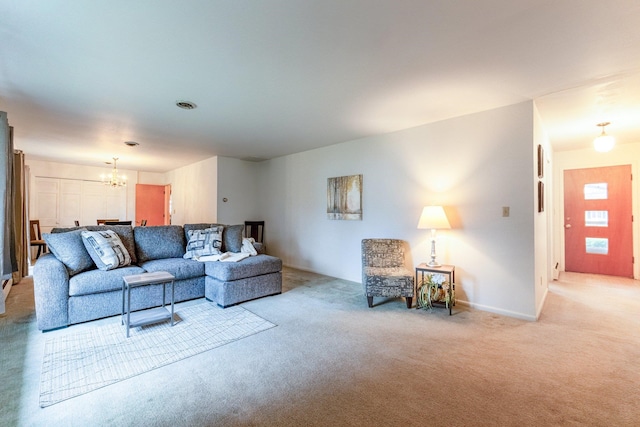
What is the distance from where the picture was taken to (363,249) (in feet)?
13.5

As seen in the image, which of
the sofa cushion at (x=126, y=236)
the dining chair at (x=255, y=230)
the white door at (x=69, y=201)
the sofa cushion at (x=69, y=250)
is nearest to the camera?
the sofa cushion at (x=69, y=250)

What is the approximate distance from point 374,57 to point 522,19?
3.14ft

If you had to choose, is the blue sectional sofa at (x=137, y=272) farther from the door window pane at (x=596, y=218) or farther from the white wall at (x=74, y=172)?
the door window pane at (x=596, y=218)

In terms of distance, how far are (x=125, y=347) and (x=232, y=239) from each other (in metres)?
2.11

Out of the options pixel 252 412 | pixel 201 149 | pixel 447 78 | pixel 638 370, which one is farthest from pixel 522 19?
pixel 201 149

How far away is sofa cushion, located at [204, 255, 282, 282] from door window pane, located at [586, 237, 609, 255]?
5.84 m

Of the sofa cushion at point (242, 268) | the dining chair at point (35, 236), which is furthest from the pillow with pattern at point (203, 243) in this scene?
the dining chair at point (35, 236)

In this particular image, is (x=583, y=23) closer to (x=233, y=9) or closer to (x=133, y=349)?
(x=233, y=9)

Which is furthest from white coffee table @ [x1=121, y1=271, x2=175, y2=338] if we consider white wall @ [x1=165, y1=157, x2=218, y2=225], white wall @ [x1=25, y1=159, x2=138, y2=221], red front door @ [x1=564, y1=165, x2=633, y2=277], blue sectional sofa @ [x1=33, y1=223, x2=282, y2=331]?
red front door @ [x1=564, y1=165, x2=633, y2=277]

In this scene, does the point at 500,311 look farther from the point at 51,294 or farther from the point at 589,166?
the point at 51,294

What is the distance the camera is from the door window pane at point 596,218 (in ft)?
17.1

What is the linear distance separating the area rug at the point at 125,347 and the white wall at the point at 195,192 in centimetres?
342

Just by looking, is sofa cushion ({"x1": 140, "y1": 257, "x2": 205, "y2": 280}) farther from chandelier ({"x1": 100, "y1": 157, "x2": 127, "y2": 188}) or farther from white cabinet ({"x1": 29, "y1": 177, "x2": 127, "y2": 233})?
white cabinet ({"x1": 29, "y1": 177, "x2": 127, "y2": 233})

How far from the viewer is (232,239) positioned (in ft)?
14.3
